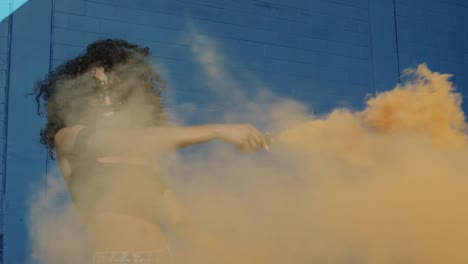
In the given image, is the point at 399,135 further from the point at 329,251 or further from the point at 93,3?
the point at 93,3

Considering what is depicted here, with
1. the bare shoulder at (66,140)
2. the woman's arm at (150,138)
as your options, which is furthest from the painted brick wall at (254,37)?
the woman's arm at (150,138)

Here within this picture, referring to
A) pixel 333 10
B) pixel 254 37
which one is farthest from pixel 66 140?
pixel 333 10

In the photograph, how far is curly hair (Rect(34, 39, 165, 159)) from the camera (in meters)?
3.73

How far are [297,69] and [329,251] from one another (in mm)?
1617

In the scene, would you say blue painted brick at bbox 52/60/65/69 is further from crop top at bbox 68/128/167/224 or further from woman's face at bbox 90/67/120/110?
crop top at bbox 68/128/167/224

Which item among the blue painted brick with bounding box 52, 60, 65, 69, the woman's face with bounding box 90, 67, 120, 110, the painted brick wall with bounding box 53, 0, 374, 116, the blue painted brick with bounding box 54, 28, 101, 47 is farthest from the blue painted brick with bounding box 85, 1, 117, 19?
the woman's face with bounding box 90, 67, 120, 110

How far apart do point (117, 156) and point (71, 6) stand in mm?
2024

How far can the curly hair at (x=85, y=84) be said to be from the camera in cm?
373

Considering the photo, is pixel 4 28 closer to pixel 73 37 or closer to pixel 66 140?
pixel 73 37

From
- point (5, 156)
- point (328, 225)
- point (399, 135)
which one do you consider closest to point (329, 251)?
point (328, 225)

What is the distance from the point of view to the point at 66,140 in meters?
3.28

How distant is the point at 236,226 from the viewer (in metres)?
4.79

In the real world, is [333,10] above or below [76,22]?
above

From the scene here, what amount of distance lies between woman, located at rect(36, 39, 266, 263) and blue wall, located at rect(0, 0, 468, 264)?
76 centimetres
